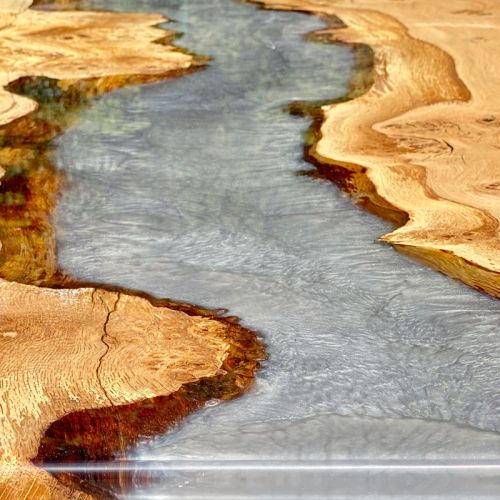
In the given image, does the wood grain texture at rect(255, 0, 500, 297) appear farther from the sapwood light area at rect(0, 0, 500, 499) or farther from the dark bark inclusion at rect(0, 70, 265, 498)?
the dark bark inclusion at rect(0, 70, 265, 498)

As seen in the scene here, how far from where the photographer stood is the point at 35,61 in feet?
5.57

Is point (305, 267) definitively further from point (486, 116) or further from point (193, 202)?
point (486, 116)

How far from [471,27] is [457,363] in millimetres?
1221

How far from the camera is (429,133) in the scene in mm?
1356

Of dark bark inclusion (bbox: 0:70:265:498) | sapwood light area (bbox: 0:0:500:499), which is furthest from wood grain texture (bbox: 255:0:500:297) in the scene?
dark bark inclusion (bbox: 0:70:265:498)

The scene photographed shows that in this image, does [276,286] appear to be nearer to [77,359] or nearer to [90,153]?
[77,359]

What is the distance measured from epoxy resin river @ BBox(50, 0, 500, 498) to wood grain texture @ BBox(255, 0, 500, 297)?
0.04 m

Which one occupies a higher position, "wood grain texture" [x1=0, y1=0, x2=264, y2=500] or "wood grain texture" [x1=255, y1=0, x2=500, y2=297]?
"wood grain texture" [x1=0, y1=0, x2=264, y2=500]

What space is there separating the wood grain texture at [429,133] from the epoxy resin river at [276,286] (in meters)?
0.04

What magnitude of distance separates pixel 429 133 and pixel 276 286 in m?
0.51

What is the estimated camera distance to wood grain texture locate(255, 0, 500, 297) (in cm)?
101

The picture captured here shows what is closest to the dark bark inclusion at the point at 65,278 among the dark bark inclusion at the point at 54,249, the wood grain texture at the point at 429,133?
the dark bark inclusion at the point at 54,249

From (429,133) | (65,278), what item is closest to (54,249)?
(65,278)

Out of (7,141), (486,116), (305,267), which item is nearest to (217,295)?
(305,267)
